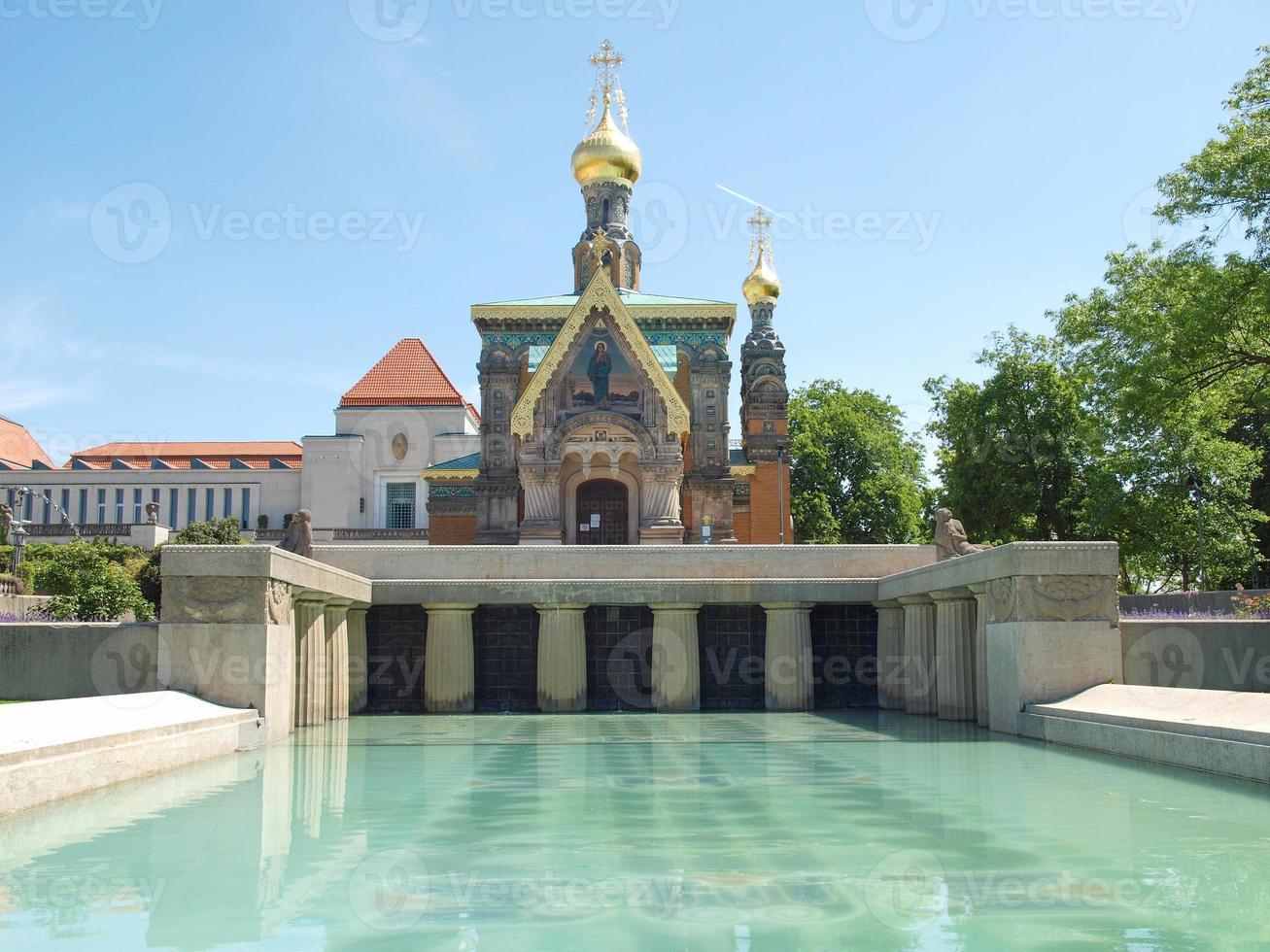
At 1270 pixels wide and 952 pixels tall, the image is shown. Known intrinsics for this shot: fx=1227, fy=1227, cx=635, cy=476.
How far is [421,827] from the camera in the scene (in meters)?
11.5

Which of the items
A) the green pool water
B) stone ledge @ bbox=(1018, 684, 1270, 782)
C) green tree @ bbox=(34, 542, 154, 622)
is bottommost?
the green pool water

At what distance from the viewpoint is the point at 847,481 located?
66.1m

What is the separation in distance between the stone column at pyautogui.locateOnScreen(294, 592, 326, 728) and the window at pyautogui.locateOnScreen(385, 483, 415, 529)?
47.5 m

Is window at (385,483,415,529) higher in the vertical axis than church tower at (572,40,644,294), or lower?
lower

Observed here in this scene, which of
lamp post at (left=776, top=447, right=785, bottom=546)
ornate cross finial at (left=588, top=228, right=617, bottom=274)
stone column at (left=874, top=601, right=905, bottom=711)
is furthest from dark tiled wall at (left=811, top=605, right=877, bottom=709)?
ornate cross finial at (left=588, top=228, right=617, bottom=274)

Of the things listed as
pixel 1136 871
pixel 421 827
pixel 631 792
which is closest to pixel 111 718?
pixel 421 827

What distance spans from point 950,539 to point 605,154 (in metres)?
34.2

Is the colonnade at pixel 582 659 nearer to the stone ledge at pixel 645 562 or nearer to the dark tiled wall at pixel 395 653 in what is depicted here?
the dark tiled wall at pixel 395 653

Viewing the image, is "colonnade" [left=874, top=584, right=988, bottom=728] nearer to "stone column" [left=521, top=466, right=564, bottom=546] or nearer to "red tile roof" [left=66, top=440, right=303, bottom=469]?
"stone column" [left=521, top=466, right=564, bottom=546]

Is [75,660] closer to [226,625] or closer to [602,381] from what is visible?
[226,625]

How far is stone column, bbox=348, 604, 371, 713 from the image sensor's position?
2594 cm

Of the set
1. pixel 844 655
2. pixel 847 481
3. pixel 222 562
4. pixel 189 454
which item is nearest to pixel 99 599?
pixel 222 562

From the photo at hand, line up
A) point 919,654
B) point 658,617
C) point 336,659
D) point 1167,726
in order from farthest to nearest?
point 658,617 < point 919,654 < point 336,659 < point 1167,726

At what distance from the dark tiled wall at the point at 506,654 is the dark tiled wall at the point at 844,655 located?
640 centimetres
